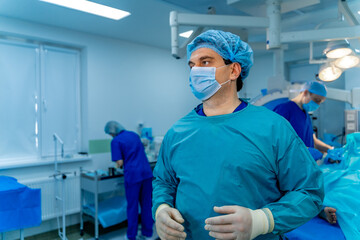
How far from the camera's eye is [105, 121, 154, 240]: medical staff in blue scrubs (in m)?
2.95

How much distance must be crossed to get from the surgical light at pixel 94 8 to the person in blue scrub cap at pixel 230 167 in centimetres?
197

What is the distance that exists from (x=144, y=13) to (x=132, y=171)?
1.68m

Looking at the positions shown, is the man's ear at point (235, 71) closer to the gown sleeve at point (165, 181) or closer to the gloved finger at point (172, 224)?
the gown sleeve at point (165, 181)

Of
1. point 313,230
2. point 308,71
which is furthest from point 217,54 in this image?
point 308,71

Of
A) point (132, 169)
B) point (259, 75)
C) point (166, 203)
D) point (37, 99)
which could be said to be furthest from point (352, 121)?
point (37, 99)

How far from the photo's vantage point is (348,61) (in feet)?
6.66

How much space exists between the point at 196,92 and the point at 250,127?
262 millimetres

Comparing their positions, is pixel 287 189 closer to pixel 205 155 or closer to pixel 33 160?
pixel 205 155

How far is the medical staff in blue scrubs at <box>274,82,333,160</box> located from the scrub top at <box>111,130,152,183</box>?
5.00 feet

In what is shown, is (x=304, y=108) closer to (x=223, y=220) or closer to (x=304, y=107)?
(x=304, y=107)

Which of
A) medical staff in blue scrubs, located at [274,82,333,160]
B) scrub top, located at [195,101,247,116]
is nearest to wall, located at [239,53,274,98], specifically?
medical staff in blue scrubs, located at [274,82,333,160]

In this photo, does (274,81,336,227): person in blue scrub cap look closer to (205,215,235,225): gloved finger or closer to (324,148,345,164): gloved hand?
(324,148,345,164): gloved hand

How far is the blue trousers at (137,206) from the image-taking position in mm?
2953

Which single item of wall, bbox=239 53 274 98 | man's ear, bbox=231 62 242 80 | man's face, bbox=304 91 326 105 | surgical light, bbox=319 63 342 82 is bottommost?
man's face, bbox=304 91 326 105
